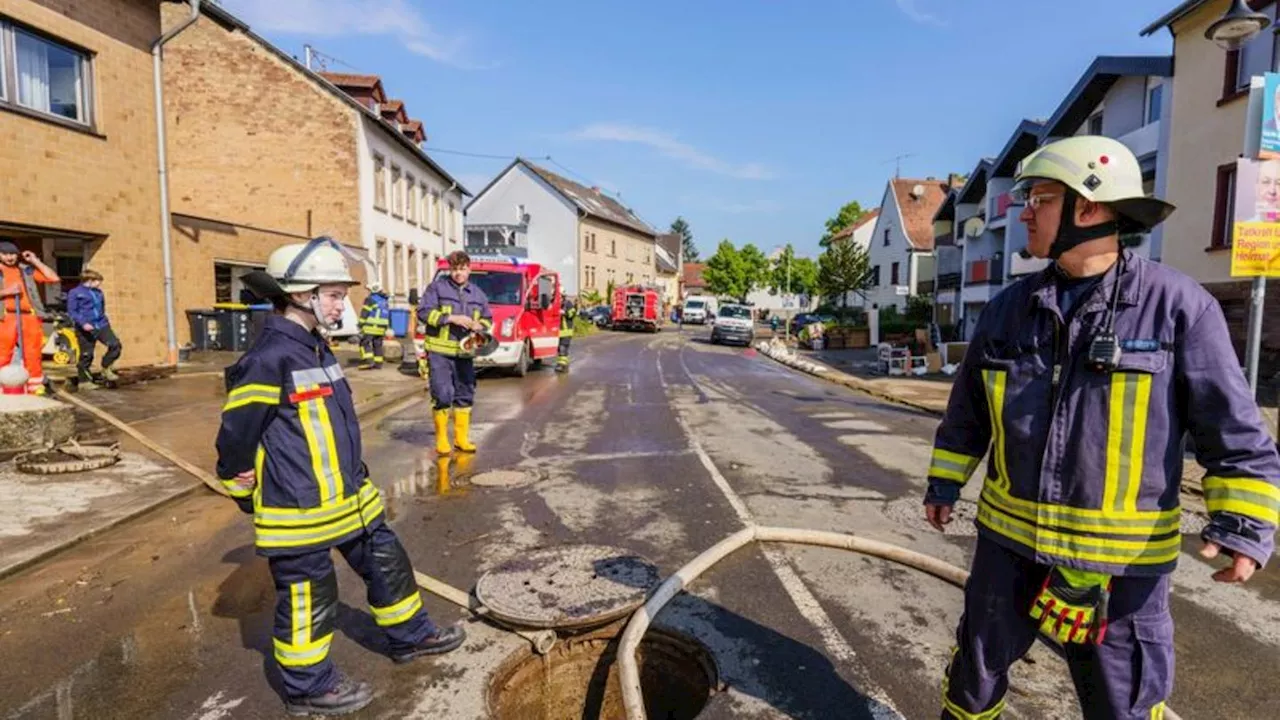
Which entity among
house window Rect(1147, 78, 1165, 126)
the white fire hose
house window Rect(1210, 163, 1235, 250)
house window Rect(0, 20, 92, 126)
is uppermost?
house window Rect(1147, 78, 1165, 126)

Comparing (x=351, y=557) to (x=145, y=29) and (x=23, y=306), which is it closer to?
(x=23, y=306)

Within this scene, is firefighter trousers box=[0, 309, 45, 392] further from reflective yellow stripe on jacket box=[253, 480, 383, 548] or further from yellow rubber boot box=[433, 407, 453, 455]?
reflective yellow stripe on jacket box=[253, 480, 383, 548]

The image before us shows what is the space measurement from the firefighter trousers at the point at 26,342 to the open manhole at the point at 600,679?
834 cm

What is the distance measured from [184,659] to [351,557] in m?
1.01

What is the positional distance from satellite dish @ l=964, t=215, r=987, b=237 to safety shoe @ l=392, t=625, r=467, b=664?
1180 inches

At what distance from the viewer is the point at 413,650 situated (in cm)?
327

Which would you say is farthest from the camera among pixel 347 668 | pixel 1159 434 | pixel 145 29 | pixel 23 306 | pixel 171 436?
pixel 145 29

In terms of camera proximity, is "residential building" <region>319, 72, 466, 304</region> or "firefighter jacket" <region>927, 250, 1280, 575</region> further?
"residential building" <region>319, 72, 466, 304</region>

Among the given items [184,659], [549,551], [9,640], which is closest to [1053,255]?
[549,551]

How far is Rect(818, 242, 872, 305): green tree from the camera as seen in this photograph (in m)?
44.3

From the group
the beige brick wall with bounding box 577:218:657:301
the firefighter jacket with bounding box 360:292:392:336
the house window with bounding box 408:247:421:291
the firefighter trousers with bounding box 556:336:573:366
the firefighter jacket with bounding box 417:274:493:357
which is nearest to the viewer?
the firefighter jacket with bounding box 417:274:493:357

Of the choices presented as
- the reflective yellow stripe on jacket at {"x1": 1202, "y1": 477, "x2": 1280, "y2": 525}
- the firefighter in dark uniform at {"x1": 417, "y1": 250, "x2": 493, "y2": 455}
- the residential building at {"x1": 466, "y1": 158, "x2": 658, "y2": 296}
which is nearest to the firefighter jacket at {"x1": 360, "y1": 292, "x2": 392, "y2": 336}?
the firefighter in dark uniform at {"x1": 417, "y1": 250, "x2": 493, "y2": 455}

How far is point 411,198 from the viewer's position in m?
30.6

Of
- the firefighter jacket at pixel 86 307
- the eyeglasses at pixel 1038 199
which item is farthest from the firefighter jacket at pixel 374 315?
the eyeglasses at pixel 1038 199
